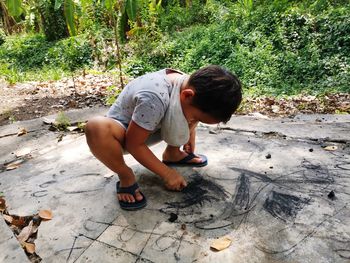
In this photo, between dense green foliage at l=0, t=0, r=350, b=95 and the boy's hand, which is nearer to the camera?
the boy's hand

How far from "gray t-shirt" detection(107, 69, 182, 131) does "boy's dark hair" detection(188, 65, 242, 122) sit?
0.15 m

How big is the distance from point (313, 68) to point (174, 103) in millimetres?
4371

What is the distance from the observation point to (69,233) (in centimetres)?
147

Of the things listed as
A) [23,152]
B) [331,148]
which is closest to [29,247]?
[23,152]

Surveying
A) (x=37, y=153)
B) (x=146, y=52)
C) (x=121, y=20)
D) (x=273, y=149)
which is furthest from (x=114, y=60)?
(x=273, y=149)

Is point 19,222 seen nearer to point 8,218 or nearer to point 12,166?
point 8,218

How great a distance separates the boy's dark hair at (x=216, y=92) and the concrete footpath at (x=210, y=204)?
0.45 m

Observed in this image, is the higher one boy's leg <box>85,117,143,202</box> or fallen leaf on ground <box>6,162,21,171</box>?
boy's leg <box>85,117,143,202</box>

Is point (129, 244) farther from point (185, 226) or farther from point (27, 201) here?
point (27, 201)

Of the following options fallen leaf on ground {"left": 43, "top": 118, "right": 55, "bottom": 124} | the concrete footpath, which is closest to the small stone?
the concrete footpath

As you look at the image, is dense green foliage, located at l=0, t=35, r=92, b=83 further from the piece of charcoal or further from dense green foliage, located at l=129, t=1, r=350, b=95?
the piece of charcoal

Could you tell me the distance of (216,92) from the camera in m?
1.50

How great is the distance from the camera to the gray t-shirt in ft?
5.04

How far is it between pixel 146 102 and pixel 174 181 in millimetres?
430
